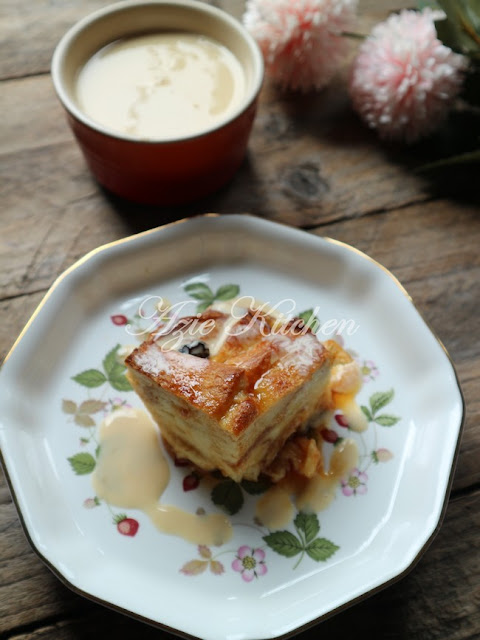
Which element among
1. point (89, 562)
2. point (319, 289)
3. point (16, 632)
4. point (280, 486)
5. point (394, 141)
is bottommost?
point (16, 632)

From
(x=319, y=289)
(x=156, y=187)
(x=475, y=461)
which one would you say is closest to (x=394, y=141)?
(x=319, y=289)

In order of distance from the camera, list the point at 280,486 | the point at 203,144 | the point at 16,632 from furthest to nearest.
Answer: the point at 203,144
the point at 280,486
the point at 16,632

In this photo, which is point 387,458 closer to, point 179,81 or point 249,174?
point 249,174

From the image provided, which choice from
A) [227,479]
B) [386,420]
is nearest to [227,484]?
[227,479]

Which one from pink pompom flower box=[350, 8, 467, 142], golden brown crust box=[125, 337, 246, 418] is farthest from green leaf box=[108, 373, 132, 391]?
pink pompom flower box=[350, 8, 467, 142]

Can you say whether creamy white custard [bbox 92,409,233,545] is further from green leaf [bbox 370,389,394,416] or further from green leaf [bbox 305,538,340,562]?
green leaf [bbox 370,389,394,416]

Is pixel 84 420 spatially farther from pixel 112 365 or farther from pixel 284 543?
pixel 284 543
